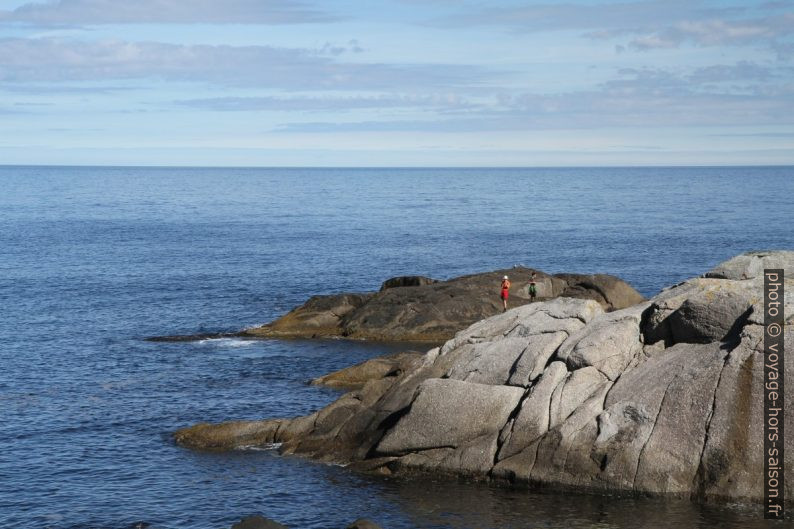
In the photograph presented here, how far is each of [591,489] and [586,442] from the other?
5.57ft

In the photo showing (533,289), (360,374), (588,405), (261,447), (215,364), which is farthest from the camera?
(533,289)

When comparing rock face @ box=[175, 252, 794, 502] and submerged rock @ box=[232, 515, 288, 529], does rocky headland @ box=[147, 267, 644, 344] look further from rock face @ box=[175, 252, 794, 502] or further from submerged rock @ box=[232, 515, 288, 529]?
submerged rock @ box=[232, 515, 288, 529]

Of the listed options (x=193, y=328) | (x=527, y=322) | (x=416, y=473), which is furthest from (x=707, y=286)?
(x=193, y=328)

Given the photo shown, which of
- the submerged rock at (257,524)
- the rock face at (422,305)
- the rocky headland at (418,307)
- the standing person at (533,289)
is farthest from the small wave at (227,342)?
the submerged rock at (257,524)

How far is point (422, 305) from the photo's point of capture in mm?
67062

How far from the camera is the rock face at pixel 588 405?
114 feet

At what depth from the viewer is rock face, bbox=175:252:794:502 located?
3462 centimetres

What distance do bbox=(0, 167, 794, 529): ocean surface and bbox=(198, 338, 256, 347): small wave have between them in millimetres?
271

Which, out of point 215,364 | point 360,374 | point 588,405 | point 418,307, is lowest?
point 215,364

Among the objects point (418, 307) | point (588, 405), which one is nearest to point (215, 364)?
point (418, 307)

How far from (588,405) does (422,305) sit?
101 ft

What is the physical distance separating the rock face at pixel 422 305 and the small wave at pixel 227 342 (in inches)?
67.4

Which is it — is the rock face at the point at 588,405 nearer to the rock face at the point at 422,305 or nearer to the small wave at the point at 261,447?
the small wave at the point at 261,447

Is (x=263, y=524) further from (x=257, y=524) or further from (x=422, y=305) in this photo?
(x=422, y=305)
